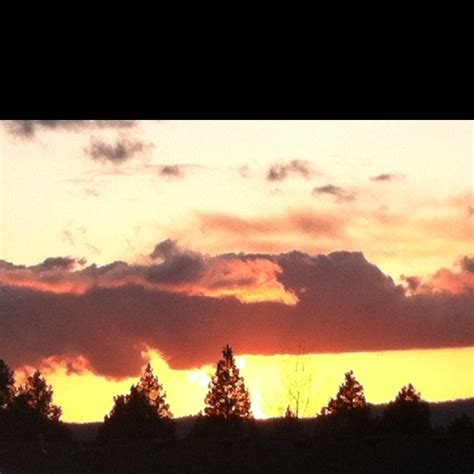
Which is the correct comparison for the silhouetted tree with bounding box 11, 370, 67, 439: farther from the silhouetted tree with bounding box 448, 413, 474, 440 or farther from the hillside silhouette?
the silhouetted tree with bounding box 448, 413, 474, 440

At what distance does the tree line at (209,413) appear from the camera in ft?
71.1

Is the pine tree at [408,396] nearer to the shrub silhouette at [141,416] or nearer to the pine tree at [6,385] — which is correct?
the shrub silhouette at [141,416]

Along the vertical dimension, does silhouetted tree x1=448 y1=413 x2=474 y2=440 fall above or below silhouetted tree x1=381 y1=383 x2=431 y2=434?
below

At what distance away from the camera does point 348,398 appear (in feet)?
90.9

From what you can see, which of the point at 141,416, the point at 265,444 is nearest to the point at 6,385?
the point at 141,416

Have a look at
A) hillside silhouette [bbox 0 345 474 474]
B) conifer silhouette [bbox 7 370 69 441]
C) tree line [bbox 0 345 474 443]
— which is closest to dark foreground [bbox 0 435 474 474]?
hillside silhouette [bbox 0 345 474 474]

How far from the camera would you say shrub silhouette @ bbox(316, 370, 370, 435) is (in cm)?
2222

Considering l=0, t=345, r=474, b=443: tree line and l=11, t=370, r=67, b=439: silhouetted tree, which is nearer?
l=0, t=345, r=474, b=443: tree line

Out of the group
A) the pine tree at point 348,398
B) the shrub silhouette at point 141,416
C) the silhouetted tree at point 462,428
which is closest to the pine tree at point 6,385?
the shrub silhouette at point 141,416
